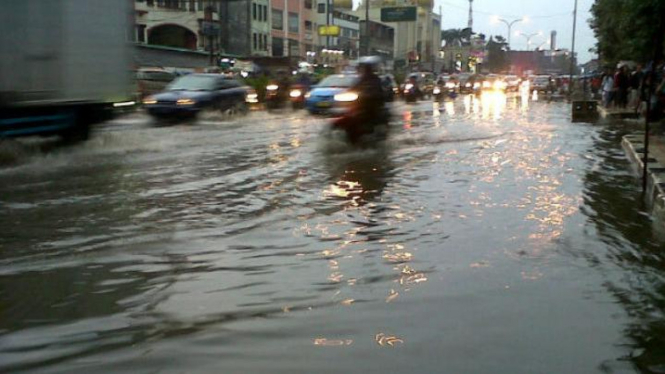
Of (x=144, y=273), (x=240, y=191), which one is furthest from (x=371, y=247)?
(x=240, y=191)

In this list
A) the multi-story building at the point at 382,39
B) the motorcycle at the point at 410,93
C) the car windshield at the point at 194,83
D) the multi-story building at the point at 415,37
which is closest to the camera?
the car windshield at the point at 194,83

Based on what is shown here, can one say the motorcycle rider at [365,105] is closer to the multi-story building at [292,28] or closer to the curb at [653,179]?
the curb at [653,179]

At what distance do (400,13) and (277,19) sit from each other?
541 inches

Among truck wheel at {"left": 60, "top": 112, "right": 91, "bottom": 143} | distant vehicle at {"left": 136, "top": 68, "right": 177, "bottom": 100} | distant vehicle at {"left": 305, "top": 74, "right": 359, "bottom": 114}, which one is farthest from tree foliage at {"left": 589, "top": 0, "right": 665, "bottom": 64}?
distant vehicle at {"left": 136, "top": 68, "right": 177, "bottom": 100}

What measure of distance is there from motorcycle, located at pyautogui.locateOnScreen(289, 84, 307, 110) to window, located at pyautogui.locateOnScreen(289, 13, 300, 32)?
1843 inches

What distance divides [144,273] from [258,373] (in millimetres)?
2045

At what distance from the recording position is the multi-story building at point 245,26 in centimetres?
6444

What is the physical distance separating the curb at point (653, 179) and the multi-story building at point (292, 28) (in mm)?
59567

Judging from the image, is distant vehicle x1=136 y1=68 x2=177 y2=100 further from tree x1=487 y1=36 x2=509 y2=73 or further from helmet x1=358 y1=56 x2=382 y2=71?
tree x1=487 y1=36 x2=509 y2=73

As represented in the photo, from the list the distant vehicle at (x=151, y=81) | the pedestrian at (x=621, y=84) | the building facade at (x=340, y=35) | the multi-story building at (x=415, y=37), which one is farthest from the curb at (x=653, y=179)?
the multi-story building at (x=415, y=37)

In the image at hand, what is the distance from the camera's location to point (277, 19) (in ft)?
240

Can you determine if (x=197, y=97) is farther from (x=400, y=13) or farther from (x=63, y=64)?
(x=400, y=13)

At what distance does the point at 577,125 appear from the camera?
20.5 metres

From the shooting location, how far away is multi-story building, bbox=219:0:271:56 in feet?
211
